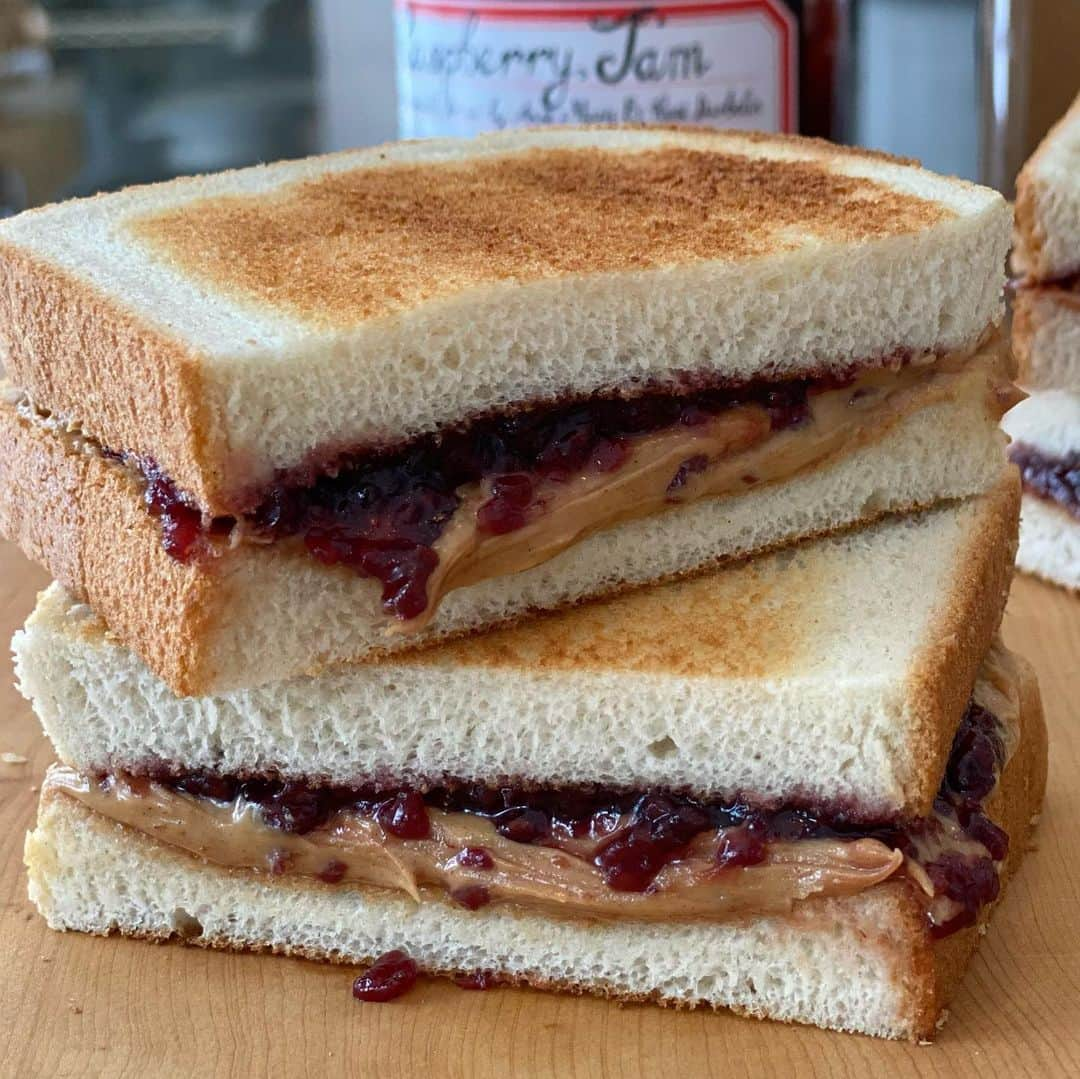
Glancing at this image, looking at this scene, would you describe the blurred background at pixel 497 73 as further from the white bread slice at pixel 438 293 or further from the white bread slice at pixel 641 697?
the white bread slice at pixel 641 697

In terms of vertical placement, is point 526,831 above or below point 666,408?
below

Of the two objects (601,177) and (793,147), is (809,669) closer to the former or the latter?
(601,177)

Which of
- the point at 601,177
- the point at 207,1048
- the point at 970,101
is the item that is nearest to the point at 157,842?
the point at 207,1048

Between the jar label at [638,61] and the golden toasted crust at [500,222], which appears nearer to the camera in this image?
the golden toasted crust at [500,222]

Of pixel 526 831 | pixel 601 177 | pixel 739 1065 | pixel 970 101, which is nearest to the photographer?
pixel 739 1065

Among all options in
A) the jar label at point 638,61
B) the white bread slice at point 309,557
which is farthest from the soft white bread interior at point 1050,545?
the jar label at point 638,61

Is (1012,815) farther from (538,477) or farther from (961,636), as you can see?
(538,477)

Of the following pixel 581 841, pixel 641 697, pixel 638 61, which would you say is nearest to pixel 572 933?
pixel 581 841
